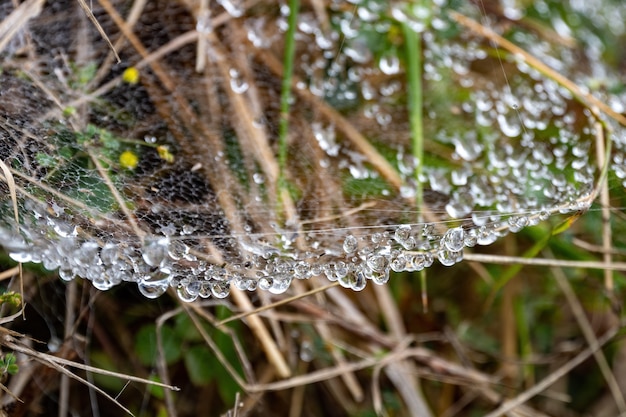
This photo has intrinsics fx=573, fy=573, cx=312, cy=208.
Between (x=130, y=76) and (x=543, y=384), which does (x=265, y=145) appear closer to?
(x=130, y=76)

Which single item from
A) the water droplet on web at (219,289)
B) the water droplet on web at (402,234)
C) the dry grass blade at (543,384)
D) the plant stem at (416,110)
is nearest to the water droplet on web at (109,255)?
the water droplet on web at (219,289)

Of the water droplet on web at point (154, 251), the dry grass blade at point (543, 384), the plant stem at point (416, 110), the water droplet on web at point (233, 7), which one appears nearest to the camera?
the water droplet on web at point (154, 251)

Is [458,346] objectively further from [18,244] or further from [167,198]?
[18,244]

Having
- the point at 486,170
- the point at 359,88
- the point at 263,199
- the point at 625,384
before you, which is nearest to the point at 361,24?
the point at 359,88

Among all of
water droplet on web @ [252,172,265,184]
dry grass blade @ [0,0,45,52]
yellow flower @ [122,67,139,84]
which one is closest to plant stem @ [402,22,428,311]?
water droplet on web @ [252,172,265,184]

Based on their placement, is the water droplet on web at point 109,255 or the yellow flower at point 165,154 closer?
the water droplet on web at point 109,255

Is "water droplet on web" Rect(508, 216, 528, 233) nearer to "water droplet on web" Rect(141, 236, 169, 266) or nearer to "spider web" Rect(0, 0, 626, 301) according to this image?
"spider web" Rect(0, 0, 626, 301)

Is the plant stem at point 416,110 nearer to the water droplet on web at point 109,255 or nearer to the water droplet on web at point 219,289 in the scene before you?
the water droplet on web at point 219,289

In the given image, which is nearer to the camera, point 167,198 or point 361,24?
point 167,198
